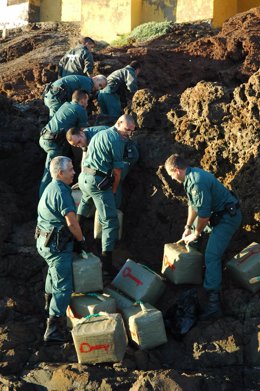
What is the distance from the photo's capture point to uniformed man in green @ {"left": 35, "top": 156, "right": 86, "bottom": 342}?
7879 millimetres

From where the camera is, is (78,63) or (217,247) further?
(78,63)

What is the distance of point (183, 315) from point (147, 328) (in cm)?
54

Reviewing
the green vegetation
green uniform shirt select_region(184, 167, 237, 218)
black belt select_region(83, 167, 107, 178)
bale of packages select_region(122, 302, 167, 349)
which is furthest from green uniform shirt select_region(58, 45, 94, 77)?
bale of packages select_region(122, 302, 167, 349)

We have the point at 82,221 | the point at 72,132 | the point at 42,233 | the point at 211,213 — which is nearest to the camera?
the point at 42,233

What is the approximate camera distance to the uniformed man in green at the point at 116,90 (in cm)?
1151

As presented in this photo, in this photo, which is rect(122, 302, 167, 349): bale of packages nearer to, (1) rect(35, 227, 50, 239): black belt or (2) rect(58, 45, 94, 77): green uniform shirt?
(1) rect(35, 227, 50, 239): black belt

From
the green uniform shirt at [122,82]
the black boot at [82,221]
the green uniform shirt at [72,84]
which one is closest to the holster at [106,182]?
the black boot at [82,221]

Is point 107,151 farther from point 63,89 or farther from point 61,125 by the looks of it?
point 63,89

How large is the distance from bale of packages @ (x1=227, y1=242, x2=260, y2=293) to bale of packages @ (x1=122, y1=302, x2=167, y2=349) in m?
1.15

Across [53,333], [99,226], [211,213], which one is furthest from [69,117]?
[53,333]

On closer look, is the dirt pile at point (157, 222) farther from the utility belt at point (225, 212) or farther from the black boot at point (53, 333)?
Result: the utility belt at point (225, 212)

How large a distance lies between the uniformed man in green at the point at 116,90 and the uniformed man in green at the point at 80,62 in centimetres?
85

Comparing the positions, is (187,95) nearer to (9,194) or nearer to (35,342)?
(9,194)

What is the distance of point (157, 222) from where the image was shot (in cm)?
966
